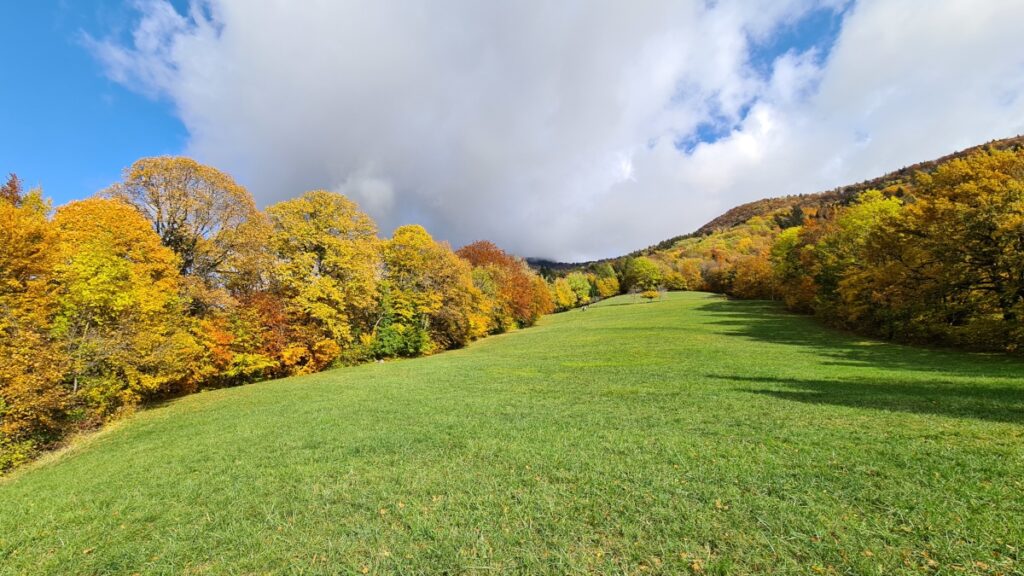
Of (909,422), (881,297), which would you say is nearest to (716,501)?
(909,422)

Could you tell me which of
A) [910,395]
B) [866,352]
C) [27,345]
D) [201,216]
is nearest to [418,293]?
[201,216]

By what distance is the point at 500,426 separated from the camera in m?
10.7

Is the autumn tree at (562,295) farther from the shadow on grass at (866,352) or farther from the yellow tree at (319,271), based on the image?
the yellow tree at (319,271)

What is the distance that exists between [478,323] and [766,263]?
58.9 metres

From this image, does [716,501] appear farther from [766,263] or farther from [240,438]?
[766,263]

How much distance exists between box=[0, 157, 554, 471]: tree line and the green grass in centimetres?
305

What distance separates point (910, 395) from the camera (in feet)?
37.7

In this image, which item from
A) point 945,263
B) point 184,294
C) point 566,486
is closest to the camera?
point 566,486

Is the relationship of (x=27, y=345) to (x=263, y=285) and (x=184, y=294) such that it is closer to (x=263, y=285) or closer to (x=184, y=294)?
(x=184, y=294)

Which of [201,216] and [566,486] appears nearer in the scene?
[566,486]

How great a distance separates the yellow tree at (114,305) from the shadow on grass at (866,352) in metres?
32.7

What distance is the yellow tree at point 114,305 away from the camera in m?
15.3

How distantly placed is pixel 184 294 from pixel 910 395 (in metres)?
32.8

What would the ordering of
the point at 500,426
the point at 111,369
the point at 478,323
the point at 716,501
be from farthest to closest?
the point at 478,323
the point at 111,369
the point at 500,426
the point at 716,501
